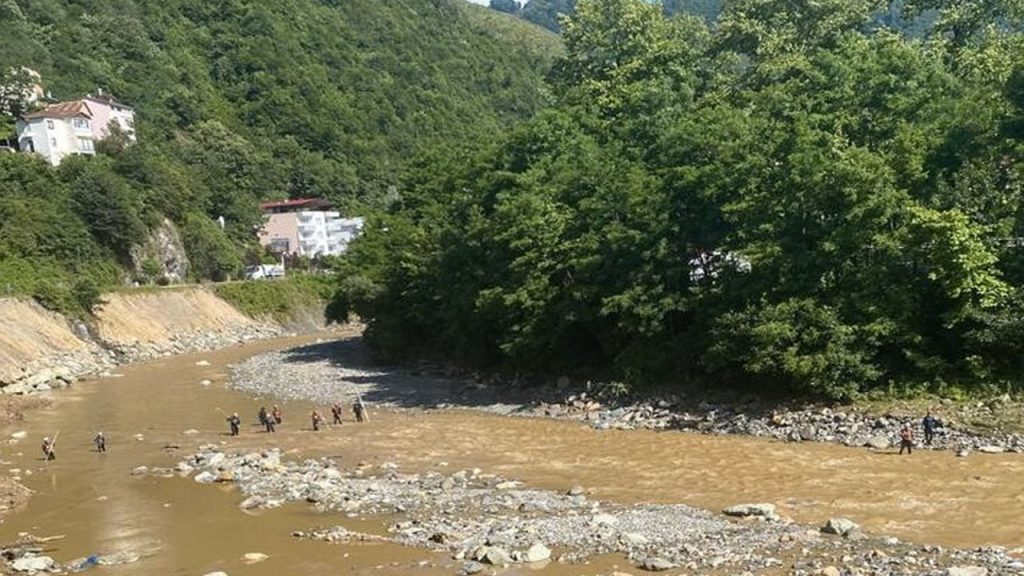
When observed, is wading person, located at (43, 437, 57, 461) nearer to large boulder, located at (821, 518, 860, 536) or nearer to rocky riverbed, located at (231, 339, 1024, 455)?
rocky riverbed, located at (231, 339, 1024, 455)

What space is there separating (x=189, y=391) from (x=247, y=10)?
144 m

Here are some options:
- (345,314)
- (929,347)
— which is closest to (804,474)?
(929,347)

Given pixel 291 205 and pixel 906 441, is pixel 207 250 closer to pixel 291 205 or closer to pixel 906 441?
pixel 291 205

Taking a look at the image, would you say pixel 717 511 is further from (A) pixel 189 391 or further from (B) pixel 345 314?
(B) pixel 345 314

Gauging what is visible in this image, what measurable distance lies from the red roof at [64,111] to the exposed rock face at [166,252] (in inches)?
827

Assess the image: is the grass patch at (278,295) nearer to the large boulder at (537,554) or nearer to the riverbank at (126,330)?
the riverbank at (126,330)

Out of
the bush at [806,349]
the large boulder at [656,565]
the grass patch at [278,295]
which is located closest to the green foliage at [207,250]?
the grass patch at [278,295]

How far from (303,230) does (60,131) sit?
126 ft

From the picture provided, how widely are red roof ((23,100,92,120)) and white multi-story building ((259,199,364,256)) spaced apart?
98.4ft

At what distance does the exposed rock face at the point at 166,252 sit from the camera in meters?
92.6

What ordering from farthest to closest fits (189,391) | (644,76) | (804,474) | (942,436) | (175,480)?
(644,76), (189,391), (175,480), (942,436), (804,474)

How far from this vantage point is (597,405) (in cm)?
3872

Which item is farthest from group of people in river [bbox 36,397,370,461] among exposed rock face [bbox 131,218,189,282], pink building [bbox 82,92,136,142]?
pink building [bbox 82,92,136,142]

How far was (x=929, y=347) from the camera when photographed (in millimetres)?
32250
